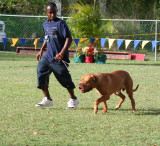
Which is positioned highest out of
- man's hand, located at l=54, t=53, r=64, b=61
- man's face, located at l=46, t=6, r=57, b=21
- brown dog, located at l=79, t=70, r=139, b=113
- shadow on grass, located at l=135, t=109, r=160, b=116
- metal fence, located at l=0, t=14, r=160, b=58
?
man's face, located at l=46, t=6, r=57, b=21

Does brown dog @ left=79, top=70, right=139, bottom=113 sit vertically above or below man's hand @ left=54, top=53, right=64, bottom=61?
below

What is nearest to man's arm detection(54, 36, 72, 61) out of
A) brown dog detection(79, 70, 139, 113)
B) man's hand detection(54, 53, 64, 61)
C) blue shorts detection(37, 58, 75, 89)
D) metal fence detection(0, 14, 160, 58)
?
man's hand detection(54, 53, 64, 61)

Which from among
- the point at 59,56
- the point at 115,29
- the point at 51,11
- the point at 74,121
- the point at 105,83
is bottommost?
the point at 115,29

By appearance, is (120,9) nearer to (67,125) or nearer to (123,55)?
(123,55)

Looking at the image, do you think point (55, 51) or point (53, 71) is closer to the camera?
point (55, 51)

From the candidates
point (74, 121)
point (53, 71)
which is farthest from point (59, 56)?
point (74, 121)

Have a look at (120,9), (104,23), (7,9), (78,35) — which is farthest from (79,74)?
(7,9)

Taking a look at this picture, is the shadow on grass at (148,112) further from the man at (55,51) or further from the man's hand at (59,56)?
the man's hand at (59,56)

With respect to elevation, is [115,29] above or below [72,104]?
below

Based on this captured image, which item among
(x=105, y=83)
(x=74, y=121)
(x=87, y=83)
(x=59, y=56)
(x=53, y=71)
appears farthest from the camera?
(x=53, y=71)

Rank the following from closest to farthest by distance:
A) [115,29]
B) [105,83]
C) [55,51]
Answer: [105,83], [55,51], [115,29]

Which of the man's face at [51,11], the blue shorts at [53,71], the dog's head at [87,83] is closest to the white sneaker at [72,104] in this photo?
the blue shorts at [53,71]

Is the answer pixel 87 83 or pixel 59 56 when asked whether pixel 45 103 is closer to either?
pixel 59 56

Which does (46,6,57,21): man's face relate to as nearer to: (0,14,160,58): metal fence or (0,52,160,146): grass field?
(0,52,160,146): grass field
